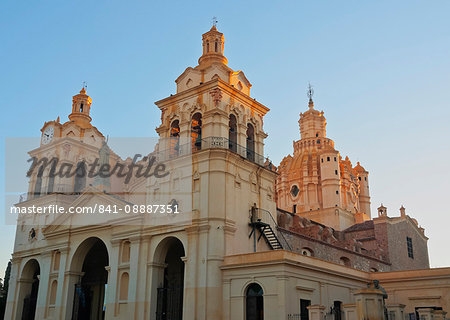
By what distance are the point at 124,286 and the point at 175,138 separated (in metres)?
9.99

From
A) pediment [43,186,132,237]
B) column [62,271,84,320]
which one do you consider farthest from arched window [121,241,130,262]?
column [62,271,84,320]

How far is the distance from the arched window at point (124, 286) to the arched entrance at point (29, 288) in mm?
11946

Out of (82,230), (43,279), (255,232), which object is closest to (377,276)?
(255,232)

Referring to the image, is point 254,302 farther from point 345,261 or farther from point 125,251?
point 345,261

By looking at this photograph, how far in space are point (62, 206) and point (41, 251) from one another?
375 cm

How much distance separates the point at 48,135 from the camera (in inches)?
1692

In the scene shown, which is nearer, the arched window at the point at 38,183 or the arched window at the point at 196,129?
the arched window at the point at 196,129

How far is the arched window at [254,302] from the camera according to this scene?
25297mm

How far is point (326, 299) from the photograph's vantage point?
27.5 meters

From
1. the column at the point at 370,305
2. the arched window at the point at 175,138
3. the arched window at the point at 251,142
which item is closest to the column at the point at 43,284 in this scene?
the arched window at the point at 175,138

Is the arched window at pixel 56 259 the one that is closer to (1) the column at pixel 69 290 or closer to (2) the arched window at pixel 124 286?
(1) the column at pixel 69 290

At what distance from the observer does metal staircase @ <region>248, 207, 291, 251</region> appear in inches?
1176

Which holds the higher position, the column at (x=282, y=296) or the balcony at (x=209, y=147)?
the balcony at (x=209, y=147)

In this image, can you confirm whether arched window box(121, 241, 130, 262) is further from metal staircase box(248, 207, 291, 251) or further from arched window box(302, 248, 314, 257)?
arched window box(302, 248, 314, 257)
